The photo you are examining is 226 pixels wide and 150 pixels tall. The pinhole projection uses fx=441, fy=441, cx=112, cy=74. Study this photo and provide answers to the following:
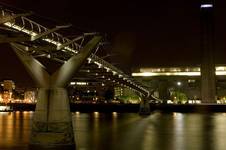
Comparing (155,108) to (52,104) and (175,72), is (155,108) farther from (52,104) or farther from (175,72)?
(52,104)

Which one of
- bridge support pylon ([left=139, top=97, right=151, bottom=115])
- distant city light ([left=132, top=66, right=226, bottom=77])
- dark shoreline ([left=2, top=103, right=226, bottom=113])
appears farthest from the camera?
distant city light ([left=132, top=66, right=226, bottom=77])

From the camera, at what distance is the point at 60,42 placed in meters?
36.9

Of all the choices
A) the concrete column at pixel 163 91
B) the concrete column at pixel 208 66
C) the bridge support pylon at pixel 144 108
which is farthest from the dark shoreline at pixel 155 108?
the concrete column at pixel 163 91

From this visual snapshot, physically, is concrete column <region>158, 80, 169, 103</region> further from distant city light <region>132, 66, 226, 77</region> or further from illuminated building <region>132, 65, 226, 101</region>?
distant city light <region>132, 66, 226, 77</region>

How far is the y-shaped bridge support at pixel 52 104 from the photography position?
32.2 meters

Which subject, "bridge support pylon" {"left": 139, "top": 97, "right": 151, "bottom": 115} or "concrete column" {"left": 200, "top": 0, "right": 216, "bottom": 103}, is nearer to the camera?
"bridge support pylon" {"left": 139, "top": 97, "right": 151, "bottom": 115}

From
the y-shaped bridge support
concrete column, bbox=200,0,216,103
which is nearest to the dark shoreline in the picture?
concrete column, bbox=200,0,216,103

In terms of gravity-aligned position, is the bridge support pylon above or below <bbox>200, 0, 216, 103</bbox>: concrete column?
below

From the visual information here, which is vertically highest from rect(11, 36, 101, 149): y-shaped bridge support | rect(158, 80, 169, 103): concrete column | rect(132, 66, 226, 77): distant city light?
rect(132, 66, 226, 77): distant city light

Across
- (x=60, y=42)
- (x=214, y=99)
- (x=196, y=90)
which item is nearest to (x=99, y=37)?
(x=60, y=42)

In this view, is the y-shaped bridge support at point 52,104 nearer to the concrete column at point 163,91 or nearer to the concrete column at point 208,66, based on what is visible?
the concrete column at point 208,66

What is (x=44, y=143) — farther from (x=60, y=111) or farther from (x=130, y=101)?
(x=130, y=101)

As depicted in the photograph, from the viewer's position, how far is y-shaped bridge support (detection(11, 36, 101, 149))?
32.2 m

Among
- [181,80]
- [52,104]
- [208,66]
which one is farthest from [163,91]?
[52,104]
